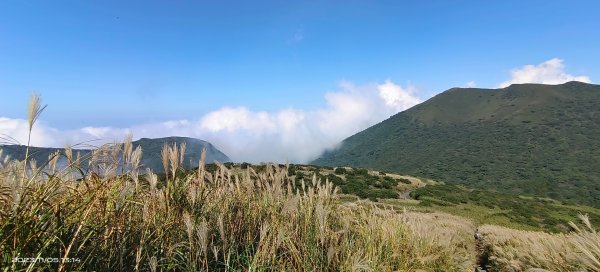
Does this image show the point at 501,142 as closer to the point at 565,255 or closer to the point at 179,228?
the point at 565,255

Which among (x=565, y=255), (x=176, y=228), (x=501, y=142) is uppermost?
(x=501, y=142)

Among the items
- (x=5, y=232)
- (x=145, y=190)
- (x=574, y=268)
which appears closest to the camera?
(x=5, y=232)

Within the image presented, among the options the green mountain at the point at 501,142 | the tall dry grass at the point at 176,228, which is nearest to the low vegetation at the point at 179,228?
the tall dry grass at the point at 176,228

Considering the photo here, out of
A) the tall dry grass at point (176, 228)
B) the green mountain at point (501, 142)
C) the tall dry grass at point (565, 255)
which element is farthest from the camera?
the green mountain at point (501, 142)

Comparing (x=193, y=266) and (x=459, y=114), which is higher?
(x=459, y=114)

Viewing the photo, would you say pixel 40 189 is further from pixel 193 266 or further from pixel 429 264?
pixel 429 264

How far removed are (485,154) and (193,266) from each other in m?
128

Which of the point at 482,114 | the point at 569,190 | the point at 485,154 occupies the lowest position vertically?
the point at 569,190

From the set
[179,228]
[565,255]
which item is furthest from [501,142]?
[179,228]

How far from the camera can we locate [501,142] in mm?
121688

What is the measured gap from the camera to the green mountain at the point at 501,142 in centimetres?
9412

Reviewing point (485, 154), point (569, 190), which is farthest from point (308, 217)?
point (485, 154)

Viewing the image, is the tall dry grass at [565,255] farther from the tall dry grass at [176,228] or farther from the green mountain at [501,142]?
the green mountain at [501,142]

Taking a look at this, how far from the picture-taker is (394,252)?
629 cm
